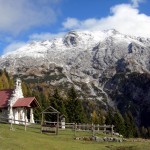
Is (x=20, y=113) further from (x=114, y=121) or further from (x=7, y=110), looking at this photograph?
(x=114, y=121)

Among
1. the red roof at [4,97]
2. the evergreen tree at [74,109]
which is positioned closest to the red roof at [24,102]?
the red roof at [4,97]

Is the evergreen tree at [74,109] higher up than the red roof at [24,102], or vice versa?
the red roof at [24,102]

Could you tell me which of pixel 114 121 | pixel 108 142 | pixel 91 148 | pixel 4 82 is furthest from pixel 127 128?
pixel 91 148

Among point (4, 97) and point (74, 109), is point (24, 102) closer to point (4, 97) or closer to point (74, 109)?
point (4, 97)

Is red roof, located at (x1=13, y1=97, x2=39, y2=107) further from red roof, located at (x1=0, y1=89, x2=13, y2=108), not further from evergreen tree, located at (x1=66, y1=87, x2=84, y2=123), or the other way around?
evergreen tree, located at (x1=66, y1=87, x2=84, y2=123)

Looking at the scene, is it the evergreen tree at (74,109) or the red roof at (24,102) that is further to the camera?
the evergreen tree at (74,109)

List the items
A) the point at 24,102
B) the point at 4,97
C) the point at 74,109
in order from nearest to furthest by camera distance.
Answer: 1. the point at 24,102
2. the point at 4,97
3. the point at 74,109

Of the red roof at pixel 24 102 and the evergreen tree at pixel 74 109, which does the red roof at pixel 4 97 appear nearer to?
the red roof at pixel 24 102

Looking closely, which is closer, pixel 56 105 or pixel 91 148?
pixel 91 148

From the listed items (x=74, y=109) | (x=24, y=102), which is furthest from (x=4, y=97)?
(x=74, y=109)

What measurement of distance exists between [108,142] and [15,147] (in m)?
22.3

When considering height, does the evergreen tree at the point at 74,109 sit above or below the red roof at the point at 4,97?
below

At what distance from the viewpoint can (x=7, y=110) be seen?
79.6 meters

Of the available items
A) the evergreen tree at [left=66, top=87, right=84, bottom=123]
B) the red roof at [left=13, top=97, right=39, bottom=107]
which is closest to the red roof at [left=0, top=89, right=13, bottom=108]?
the red roof at [left=13, top=97, right=39, bottom=107]
